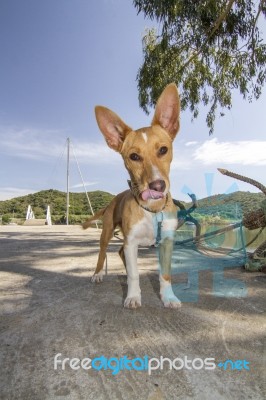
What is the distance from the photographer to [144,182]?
222cm

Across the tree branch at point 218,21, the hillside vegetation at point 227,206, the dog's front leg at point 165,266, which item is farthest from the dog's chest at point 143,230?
the tree branch at point 218,21

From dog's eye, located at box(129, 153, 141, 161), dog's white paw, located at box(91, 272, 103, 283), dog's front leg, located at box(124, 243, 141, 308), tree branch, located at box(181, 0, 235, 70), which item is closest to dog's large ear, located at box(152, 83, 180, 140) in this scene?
dog's eye, located at box(129, 153, 141, 161)

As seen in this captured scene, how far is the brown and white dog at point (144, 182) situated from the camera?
2.40m

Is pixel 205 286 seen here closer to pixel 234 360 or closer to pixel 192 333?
pixel 192 333

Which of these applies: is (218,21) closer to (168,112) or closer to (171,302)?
(168,112)

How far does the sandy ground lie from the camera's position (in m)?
1.45

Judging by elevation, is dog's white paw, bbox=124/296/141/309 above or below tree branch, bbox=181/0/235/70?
below

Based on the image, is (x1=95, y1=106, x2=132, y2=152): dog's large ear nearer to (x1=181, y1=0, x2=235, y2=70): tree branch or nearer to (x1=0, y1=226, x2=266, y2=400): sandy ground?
(x1=0, y1=226, x2=266, y2=400): sandy ground

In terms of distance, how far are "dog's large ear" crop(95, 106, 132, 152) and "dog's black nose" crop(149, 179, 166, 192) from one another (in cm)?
69

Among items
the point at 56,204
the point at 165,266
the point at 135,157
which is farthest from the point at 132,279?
the point at 56,204

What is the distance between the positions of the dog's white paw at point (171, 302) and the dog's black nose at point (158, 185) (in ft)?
3.05

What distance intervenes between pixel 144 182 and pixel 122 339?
1.01 m

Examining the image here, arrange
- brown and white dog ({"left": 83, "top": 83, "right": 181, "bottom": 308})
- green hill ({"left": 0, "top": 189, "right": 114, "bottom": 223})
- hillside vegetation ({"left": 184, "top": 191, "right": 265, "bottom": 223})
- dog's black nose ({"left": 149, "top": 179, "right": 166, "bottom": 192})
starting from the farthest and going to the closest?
green hill ({"left": 0, "top": 189, "right": 114, "bottom": 223}), hillside vegetation ({"left": 184, "top": 191, "right": 265, "bottom": 223}), brown and white dog ({"left": 83, "top": 83, "right": 181, "bottom": 308}), dog's black nose ({"left": 149, "top": 179, "right": 166, "bottom": 192})

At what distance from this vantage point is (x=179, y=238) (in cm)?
495
